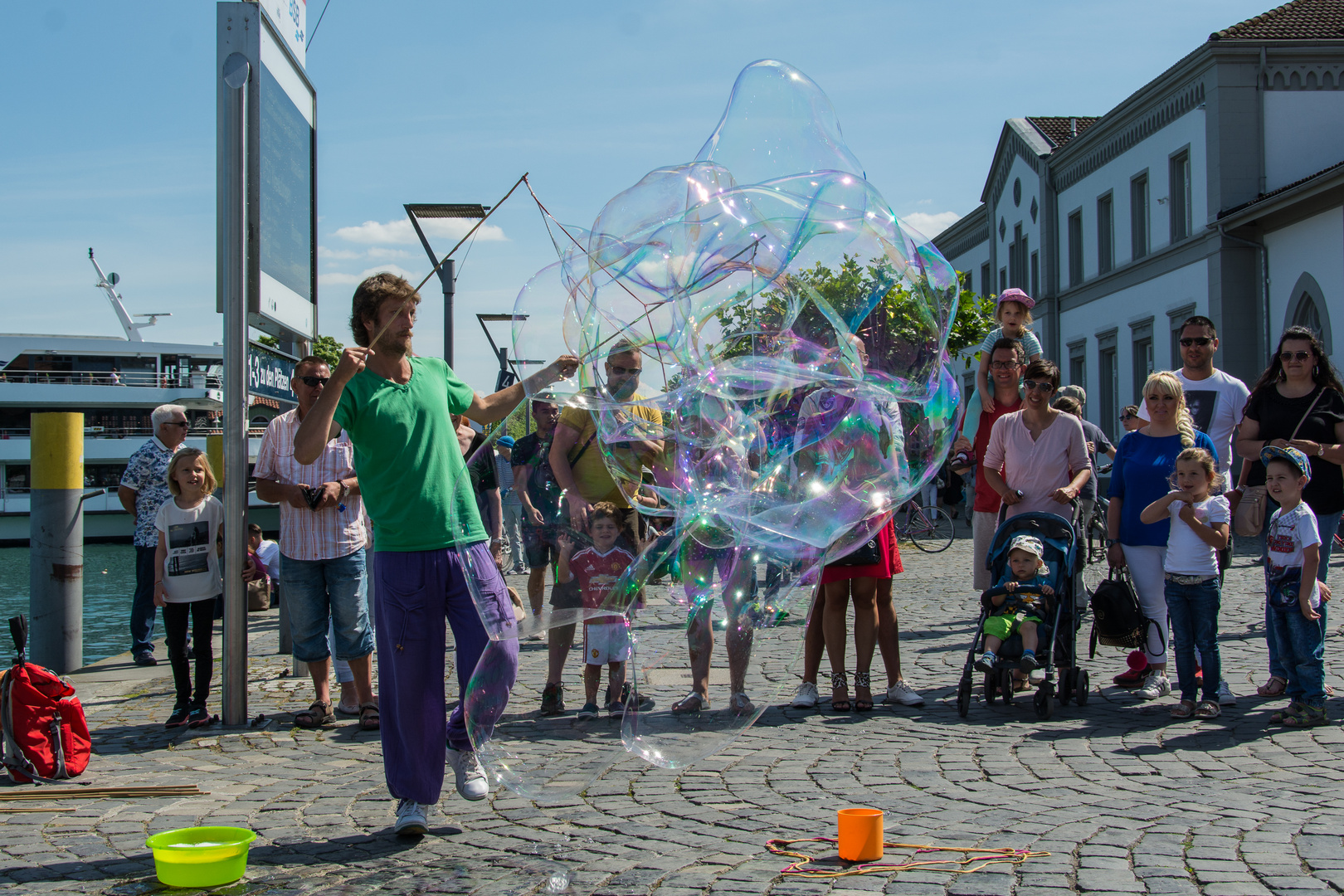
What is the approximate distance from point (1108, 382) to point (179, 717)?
94.1ft

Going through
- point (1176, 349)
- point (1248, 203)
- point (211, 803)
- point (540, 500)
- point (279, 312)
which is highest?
point (1248, 203)

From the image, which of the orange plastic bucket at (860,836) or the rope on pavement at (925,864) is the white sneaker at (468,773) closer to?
the rope on pavement at (925,864)

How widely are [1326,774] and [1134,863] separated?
1525 mm

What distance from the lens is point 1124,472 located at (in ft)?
20.3

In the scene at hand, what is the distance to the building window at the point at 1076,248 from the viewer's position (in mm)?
32375

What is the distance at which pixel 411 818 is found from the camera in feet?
12.4

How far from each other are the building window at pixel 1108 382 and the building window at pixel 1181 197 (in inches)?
171


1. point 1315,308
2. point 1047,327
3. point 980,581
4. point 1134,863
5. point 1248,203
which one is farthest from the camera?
point 1047,327

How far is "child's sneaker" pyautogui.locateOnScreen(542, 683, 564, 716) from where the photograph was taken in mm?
4492

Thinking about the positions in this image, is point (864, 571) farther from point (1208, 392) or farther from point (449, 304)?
point (449, 304)

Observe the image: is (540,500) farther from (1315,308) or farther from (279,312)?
(1315,308)

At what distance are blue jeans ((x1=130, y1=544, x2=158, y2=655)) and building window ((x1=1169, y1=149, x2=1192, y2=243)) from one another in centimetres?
2363

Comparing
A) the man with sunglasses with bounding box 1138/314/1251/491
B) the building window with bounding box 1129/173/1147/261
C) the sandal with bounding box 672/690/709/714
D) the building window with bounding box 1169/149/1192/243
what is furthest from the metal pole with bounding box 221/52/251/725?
the building window with bounding box 1129/173/1147/261

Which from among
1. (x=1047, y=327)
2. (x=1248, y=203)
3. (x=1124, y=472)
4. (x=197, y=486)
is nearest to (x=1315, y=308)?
(x=1248, y=203)
